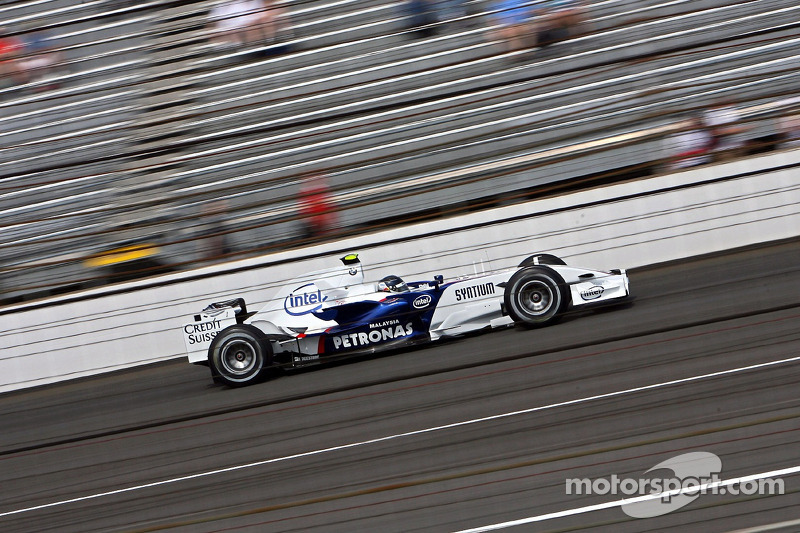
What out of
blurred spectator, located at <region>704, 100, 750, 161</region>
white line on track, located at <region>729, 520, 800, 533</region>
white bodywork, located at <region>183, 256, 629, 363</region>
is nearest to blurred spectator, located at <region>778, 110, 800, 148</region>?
blurred spectator, located at <region>704, 100, 750, 161</region>

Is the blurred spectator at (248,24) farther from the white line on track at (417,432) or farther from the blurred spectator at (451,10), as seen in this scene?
the white line on track at (417,432)

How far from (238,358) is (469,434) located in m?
2.83

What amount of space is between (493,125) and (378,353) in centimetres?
418

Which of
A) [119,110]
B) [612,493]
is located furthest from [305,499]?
[119,110]

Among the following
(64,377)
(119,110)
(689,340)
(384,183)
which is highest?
(119,110)

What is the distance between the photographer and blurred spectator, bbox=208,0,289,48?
12.0 meters

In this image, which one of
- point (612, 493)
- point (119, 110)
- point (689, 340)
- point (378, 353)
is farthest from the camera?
point (119, 110)

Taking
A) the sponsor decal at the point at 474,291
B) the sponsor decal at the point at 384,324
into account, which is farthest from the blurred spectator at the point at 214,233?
the sponsor decal at the point at 474,291

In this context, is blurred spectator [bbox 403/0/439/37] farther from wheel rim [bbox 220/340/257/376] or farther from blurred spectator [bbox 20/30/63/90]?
wheel rim [bbox 220/340/257/376]

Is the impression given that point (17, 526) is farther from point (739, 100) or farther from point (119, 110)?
point (739, 100)

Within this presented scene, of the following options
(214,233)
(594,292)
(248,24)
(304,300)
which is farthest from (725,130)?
(248,24)

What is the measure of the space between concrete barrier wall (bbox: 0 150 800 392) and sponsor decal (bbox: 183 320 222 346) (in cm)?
189

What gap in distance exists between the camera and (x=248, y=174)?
10.7 metres

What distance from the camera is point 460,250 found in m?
9.11
